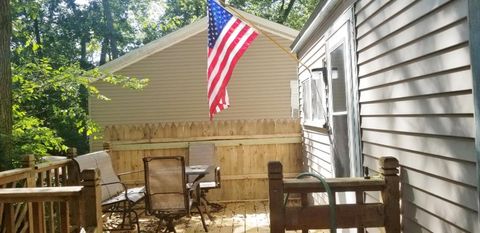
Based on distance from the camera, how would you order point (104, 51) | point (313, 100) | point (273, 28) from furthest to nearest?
point (104, 51)
point (273, 28)
point (313, 100)

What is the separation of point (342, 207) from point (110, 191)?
444 centimetres

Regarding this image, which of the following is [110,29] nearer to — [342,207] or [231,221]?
[231,221]

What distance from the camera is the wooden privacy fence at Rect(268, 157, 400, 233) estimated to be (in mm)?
3043

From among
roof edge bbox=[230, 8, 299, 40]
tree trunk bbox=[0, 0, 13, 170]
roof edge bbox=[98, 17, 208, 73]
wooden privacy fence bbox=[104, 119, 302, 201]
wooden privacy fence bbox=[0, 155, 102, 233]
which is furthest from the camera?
roof edge bbox=[98, 17, 208, 73]

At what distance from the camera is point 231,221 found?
22.7 feet

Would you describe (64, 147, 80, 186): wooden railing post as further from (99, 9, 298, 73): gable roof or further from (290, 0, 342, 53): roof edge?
(99, 9, 298, 73): gable roof

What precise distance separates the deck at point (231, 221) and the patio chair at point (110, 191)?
0.53 m

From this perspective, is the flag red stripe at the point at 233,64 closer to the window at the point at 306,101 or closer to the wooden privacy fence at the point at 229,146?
the window at the point at 306,101

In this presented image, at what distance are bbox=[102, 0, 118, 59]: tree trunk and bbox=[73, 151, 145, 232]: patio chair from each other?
20.2 metres

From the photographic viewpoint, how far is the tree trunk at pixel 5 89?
4.59m

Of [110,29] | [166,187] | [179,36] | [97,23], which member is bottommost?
[166,187]

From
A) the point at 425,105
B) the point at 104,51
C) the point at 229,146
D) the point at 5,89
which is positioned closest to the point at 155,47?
the point at 229,146

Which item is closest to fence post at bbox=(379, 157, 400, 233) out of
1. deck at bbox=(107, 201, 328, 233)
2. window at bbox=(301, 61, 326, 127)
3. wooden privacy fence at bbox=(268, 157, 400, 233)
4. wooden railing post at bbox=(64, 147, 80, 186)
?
wooden privacy fence at bbox=(268, 157, 400, 233)

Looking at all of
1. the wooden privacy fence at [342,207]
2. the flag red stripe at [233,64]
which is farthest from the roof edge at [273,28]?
the wooden privacy fence at [342,207]
